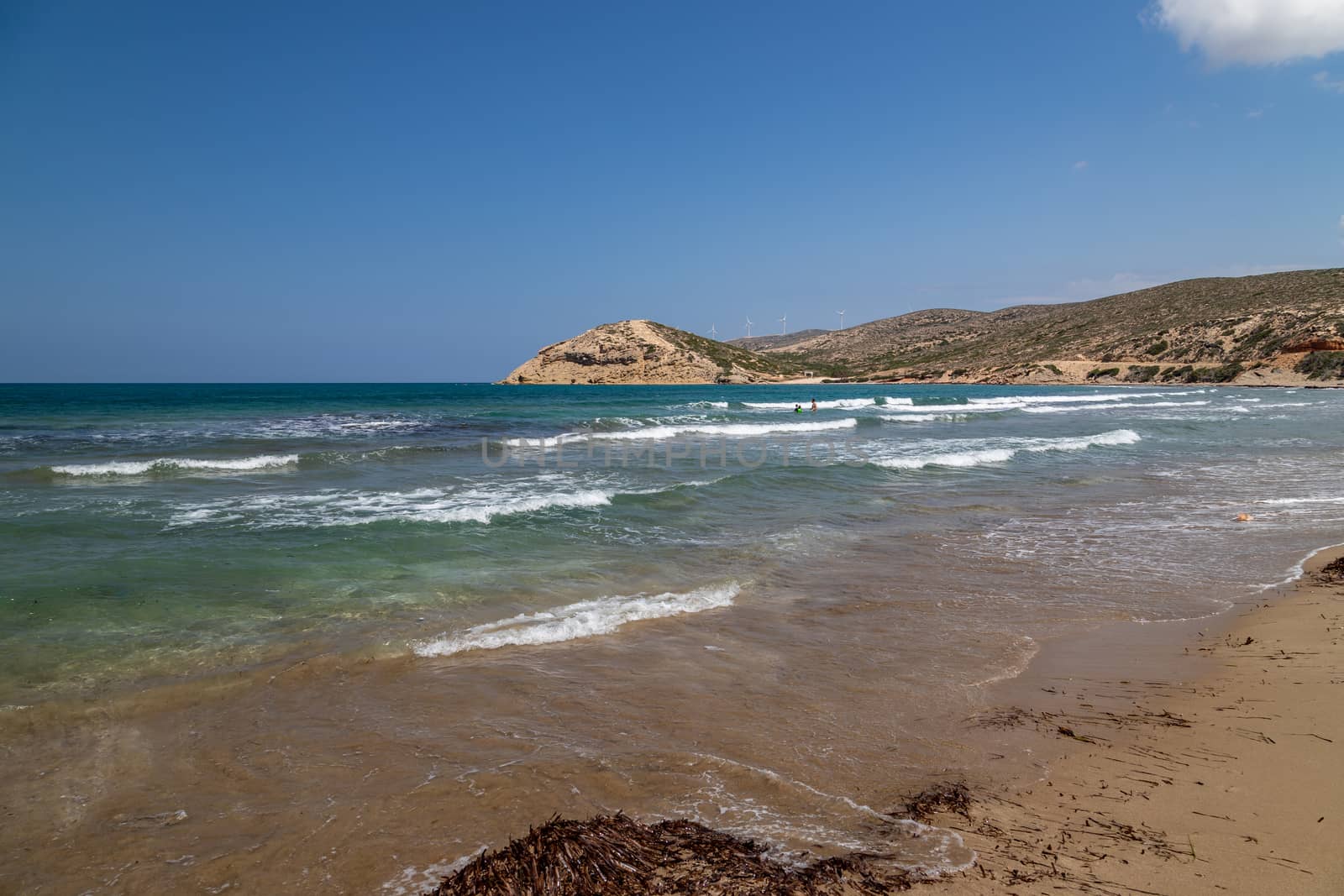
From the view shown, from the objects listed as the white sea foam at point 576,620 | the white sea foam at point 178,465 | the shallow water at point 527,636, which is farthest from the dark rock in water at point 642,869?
the white sea foam at point 178,465

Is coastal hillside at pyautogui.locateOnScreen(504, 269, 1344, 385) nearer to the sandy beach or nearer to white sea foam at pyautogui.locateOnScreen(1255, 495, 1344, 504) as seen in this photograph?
white sea foam at pyautogui.locateOnScreen(1255, 495, 1344, 504)

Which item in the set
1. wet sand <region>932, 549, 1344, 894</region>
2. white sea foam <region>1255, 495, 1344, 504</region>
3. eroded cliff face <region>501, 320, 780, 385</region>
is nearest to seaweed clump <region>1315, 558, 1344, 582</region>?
wet sand <region>932, 549, 1344, 894</region>

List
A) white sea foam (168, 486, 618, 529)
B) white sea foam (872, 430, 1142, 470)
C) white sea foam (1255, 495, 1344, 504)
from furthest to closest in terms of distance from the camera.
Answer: white sea foam (872, 430, 1142, 470), white sea foam (1255, 495, 1344, 504), white sea foam (168, 486, 618, 529)

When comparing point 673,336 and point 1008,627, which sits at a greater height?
point 673,336

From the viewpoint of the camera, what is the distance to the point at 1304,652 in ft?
18.9

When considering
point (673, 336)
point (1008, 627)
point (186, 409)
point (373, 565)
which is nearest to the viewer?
point (1008, 627)

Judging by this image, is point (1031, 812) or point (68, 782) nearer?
point (1031, 812)

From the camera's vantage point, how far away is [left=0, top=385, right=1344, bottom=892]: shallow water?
3.76 meters

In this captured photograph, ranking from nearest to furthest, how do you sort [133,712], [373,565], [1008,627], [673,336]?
[133,712] → [1008,627] → [373,565] → [673,336]

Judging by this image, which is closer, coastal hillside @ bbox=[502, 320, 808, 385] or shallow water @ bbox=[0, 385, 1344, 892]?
shallow water @ bbox=[0, 385, 1344, 892]

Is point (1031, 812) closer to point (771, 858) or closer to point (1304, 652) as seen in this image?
point (771, 858)

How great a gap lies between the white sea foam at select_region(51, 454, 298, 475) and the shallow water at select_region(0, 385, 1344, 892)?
26 cm

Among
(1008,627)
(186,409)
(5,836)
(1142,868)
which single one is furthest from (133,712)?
(186,409)

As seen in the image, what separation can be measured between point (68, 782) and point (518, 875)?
9.98 feet
